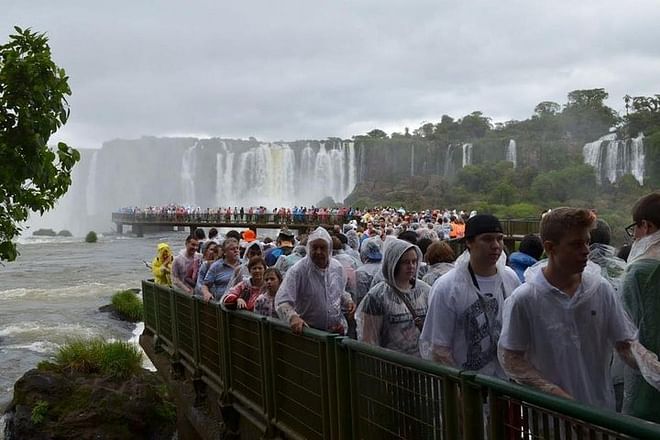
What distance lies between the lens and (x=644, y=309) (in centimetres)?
321

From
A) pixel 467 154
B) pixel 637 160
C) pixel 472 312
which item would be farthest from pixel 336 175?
pixel 472 312

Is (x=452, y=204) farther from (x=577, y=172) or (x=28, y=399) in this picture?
(x=28, y=399)

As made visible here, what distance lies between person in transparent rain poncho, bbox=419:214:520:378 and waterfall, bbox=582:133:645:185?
66.1 m

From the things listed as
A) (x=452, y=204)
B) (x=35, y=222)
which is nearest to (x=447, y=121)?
(x=452, y=204)

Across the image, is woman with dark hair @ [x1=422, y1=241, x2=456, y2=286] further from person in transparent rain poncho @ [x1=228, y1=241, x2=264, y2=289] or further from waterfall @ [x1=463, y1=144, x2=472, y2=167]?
waterfall @ [x1=463, y1=144, x2=472, y2=167]

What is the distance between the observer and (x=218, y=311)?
6230mm

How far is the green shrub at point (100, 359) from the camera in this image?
8.13 m

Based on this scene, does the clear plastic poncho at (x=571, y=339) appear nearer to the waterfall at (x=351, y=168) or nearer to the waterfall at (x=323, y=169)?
the waterfall at (x=323, y=169)

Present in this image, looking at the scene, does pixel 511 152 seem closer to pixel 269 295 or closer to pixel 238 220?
A: pixel 238 220

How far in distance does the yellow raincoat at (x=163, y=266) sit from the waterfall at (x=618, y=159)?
61398 mm

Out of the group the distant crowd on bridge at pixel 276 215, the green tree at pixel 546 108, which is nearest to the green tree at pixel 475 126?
the green tree at pixel 546 108

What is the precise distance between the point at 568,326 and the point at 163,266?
8.64m

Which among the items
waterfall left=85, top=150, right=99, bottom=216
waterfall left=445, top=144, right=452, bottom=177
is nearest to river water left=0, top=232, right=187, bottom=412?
waterfall left=445, top=144, right=452, bottom=177

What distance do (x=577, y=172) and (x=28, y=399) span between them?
6536 centimetres
